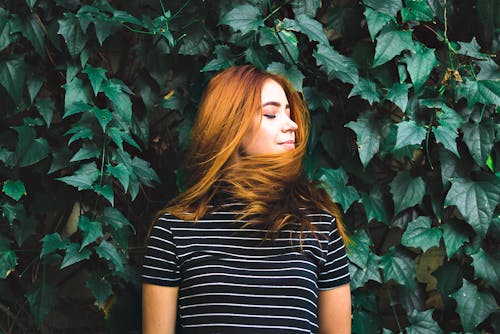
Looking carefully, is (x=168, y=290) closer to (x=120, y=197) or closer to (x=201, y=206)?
(x=201, y=206)

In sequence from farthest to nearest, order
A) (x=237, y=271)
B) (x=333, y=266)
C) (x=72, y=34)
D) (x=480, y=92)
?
(x=480, y=92)
(x=72, y=34)
(x=333, y=266)
(x=237, y=271)

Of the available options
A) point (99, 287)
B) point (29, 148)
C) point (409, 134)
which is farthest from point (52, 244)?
point (409, 134)

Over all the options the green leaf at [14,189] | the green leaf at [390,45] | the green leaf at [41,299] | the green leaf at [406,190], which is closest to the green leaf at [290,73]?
the green leaf at [390,45]

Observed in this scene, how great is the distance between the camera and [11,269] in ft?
6.43

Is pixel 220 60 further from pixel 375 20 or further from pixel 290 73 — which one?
pixel 375 20

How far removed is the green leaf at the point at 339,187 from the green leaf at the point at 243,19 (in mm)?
473

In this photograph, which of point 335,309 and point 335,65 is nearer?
point 335,309

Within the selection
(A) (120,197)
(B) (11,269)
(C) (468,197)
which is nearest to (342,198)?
(C) (468,197)

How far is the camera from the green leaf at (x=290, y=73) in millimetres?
1957

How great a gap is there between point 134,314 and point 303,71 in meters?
0.91

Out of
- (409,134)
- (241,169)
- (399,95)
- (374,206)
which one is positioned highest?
(399,95)

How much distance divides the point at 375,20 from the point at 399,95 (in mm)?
227

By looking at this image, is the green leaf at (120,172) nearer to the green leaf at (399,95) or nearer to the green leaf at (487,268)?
the green leaf at (399,95)

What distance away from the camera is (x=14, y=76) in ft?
6.39
